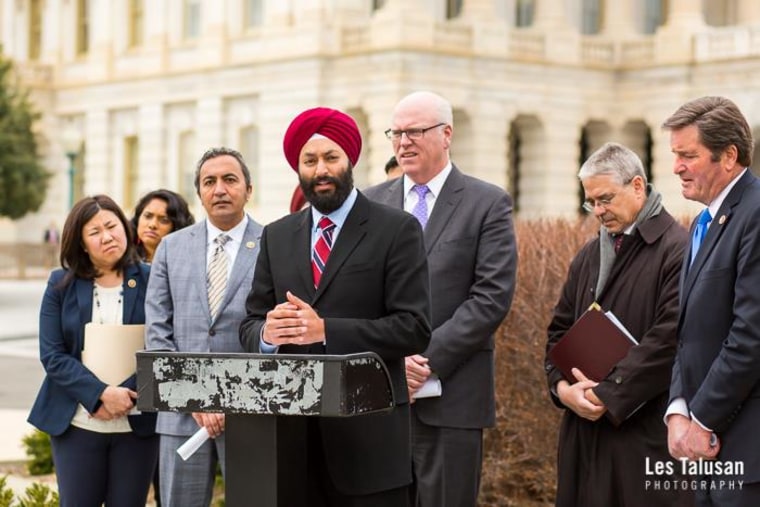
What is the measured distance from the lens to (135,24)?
51188mm

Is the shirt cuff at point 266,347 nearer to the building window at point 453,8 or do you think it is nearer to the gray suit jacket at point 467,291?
the gray suit jacket at point 467,291

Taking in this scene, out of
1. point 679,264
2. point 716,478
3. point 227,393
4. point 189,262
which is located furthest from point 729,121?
point 189,262

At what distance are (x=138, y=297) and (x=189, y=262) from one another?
1.45 ft

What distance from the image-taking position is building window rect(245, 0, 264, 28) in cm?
4541

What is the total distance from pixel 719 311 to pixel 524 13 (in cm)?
4216

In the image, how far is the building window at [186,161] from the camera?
4669cm

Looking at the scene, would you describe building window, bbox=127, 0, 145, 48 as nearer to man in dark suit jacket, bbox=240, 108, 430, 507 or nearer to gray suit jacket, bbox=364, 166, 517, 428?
gray suit jacket, bbox=364, 166, 517, 428

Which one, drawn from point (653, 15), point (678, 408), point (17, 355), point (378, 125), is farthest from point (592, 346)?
point (653, 15)

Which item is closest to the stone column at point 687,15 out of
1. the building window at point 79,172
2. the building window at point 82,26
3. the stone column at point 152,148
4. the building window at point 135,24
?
the stone column at point 152,148

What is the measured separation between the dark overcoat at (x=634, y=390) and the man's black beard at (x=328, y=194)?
1.72m

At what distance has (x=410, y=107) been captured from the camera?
6848mm

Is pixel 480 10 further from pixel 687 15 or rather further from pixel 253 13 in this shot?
pixel 253 13

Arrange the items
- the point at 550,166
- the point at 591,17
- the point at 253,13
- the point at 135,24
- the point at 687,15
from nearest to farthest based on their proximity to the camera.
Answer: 1. the point at 687,15
2. the point at 550,166
3. the point at 253,13
4. the point at 591,17
5. the point at 135,24

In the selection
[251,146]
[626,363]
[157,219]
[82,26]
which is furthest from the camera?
[82,26]
